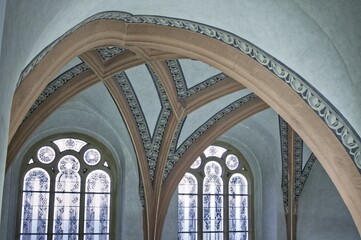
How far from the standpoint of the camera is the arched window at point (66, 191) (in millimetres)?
11344

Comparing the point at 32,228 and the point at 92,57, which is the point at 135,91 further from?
the point at 32,228

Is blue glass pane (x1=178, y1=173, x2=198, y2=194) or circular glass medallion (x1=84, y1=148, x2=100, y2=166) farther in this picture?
blue glass pane (x1=178, y1=173, x2=198, y2=194)

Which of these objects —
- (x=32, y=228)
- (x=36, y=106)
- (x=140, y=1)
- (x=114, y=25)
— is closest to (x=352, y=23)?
(x=140, y=1)

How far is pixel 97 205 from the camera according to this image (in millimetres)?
11805

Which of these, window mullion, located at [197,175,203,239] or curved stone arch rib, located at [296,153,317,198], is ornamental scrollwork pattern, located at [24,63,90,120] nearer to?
window mullion, located at [197,175,203,239]

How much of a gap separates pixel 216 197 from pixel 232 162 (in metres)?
0.89

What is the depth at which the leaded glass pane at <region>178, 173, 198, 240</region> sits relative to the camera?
40.8 ft

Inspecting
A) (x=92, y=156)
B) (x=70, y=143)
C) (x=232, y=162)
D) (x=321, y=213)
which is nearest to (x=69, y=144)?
(x=70, y=143)

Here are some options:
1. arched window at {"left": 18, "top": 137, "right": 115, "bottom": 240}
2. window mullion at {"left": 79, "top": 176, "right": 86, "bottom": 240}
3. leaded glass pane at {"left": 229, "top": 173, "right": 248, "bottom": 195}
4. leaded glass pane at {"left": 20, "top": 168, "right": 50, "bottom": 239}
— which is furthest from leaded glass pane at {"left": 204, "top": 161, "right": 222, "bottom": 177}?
leaded glass pane at {"left": 20, "top": 168, "right": 50, "bottom": 239}

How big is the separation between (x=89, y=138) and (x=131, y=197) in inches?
60.1

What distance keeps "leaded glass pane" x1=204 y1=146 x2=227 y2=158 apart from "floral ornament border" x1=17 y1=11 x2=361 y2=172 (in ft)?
20.5

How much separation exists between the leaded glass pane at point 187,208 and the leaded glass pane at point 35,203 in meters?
2.87

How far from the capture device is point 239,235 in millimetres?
12906

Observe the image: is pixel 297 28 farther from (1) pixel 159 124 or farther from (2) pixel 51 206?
(2) pixel 51 206
